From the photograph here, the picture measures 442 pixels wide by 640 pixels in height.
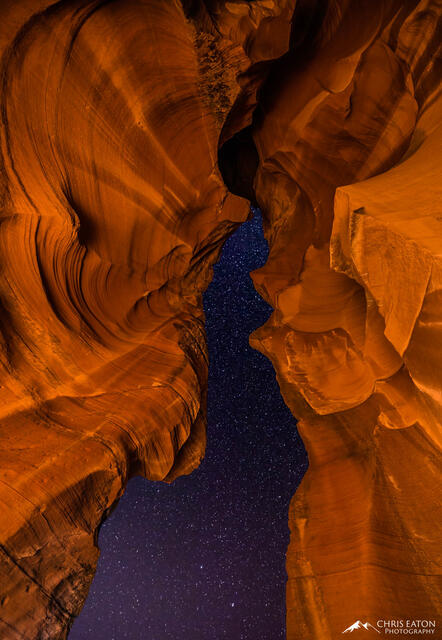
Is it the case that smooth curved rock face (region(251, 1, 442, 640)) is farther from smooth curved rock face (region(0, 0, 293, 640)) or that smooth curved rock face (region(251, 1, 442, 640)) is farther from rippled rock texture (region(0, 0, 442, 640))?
smooth curved rock face (region(0, 0, 293, 640))

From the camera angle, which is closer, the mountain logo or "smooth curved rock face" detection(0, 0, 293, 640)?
"smooth curved rock face" detection(0, 0, 293, 640)

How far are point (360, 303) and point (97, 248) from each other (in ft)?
6.45

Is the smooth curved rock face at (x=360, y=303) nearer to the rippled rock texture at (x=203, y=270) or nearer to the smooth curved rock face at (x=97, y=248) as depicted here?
the rippled rock texture at (x=203, y=270)

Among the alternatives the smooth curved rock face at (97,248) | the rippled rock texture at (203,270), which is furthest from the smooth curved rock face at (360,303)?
the smooth curved rock face at (97,248)

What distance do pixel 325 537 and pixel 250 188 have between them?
3.31 m

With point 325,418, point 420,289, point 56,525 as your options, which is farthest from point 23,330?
point 325,418

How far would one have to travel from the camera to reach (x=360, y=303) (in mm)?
3113

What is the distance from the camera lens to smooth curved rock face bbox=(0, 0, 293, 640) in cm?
190

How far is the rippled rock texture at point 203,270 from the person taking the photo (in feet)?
6.25

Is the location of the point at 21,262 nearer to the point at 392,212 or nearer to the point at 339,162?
the point at 392,212

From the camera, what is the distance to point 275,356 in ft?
11.2

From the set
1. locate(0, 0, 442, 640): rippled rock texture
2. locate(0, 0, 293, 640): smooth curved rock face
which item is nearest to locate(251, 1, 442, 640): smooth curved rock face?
locate(0, 0, 442, 640): rippled rock texture

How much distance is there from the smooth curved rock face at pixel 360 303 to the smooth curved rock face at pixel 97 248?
60cm

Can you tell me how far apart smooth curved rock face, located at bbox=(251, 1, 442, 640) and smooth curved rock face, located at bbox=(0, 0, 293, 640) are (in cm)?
60
